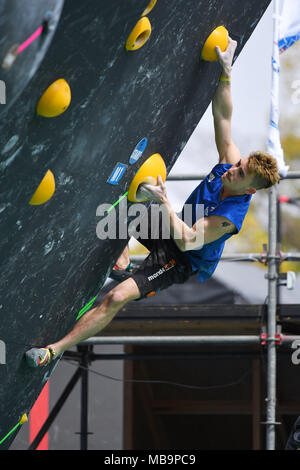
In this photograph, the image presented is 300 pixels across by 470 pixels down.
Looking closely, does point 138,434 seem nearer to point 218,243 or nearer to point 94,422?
point 94,422

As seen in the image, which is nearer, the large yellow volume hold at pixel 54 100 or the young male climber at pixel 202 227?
the large yellow volume hold at pixel 54 100

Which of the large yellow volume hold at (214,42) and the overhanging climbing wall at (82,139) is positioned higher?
the large yellow volume hold at (214,42)

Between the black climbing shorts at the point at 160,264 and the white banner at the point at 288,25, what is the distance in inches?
81.7

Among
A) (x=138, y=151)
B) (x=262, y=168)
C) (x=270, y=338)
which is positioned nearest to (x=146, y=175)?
(x=138, y=151)

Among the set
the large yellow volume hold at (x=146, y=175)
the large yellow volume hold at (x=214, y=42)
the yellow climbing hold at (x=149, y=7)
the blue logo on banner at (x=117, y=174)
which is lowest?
the blue logo on banner at (x=117, y=174)

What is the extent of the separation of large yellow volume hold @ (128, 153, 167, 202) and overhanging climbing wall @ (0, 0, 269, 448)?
0.13ft

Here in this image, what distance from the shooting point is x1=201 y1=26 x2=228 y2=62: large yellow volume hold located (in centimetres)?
352

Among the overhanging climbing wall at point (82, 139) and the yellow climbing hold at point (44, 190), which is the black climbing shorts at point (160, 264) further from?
the yellow climbing hold at point (44, 190)

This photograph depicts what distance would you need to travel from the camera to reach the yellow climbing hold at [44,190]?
2.97 meters

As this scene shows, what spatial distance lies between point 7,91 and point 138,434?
5.28 metres

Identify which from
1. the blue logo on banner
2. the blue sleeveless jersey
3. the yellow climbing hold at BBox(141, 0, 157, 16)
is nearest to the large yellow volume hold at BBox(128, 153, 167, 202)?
the blue logo on banner

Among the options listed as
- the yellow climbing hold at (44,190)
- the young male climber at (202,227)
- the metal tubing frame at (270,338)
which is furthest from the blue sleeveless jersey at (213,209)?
the metal tubing frame at (270,338)

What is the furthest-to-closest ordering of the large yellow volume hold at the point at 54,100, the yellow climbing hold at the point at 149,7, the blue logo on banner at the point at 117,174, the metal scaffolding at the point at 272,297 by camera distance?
the metal scaffolding at the point at 272,297, the blue logo on banner at the point at 117,174, the yellow climbing hold at the point at 149,7, the large yellow volume hold at the point at 54,100

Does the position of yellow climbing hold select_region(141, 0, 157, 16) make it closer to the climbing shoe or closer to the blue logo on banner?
the blue logo on banner
